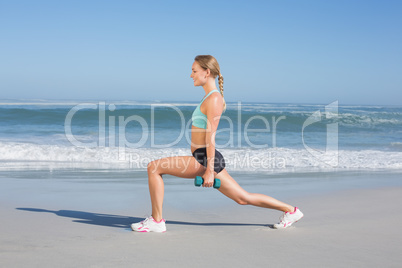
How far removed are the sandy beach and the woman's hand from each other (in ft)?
1.60

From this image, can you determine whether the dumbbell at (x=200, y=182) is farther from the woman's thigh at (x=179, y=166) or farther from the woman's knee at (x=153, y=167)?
the woman's knee at (x=153, y=167)

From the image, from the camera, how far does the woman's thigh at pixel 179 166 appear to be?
379 centimetres

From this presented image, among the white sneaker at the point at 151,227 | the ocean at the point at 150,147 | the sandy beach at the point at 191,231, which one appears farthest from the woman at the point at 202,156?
the ocean at the point at 150,147

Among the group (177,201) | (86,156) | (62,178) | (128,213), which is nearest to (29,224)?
(128,213)

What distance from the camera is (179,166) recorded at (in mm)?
3799

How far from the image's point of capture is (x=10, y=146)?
11.4 meters

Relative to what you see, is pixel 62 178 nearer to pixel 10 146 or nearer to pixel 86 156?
pixel 86 156

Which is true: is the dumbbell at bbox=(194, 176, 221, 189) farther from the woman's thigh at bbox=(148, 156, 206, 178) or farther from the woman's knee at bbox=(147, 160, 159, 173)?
the woman's knee at bbox=(147, 160, 159, 173)

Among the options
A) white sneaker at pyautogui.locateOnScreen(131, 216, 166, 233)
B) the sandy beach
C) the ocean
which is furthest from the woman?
the ocean

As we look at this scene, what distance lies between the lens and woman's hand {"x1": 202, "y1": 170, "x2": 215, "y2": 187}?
365 centimetres

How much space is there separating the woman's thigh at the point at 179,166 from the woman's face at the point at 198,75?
660 mm

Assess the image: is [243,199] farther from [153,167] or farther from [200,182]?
[153,167]

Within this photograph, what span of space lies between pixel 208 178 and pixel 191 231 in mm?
700

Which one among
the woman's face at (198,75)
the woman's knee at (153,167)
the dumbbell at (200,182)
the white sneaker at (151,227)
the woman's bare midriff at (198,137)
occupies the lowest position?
the white sneaker at (151,227)
